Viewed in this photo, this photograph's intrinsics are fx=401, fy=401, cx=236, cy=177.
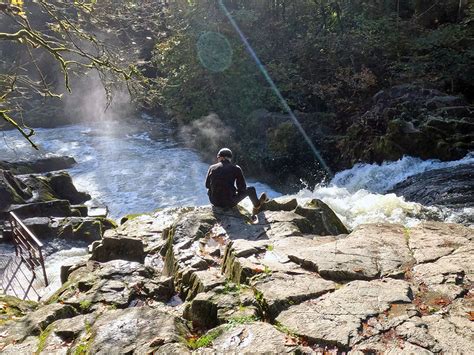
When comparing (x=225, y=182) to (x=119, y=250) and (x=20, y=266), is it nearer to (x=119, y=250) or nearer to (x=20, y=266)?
(x=119, y=250)

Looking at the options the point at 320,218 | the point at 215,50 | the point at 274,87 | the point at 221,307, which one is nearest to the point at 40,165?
the point at 215,50

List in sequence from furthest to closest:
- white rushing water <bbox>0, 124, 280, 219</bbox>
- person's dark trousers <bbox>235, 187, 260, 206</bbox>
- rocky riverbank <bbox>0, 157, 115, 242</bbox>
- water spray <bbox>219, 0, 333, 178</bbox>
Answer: water spray <bbox>219, 0, 333, 178</bbox> → white rushing water <bbox>0, 124, 280, 219</bbox> → rocky riverbank <bbox>0, 157, 115, 242</bbox> → person's dark trousers <bbox>235, 187, 260, 206</bbox>

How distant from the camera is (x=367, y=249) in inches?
223

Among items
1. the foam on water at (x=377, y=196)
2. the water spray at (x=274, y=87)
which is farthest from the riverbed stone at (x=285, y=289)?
the water spray at (x=274, y=87)

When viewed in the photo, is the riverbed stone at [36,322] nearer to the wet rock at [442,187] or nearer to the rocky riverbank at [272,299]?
the rocky riverbank at [272,299]

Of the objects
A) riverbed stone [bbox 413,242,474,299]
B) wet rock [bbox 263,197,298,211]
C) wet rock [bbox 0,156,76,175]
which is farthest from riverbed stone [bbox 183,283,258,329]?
wet rock [bbox 0,156,76,175]

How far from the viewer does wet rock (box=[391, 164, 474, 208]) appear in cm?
980

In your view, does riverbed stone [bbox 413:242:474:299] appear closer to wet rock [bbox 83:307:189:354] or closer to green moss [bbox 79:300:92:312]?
wet rock [bbox 83:307:189:354]

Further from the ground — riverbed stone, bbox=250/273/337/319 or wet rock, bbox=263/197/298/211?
riverbed stone, bbox=250/273/337/319

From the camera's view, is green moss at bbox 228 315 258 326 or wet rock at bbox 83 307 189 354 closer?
wet rock at bbox 83 307 189 354

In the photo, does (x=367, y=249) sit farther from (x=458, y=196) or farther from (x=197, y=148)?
(x=197, y=148)

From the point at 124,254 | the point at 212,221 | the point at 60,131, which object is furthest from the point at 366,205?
the point at 60,131

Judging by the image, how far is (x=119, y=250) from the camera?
24.8 feet

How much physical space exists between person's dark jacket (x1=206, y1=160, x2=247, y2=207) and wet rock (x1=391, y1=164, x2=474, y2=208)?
16.9 ft
